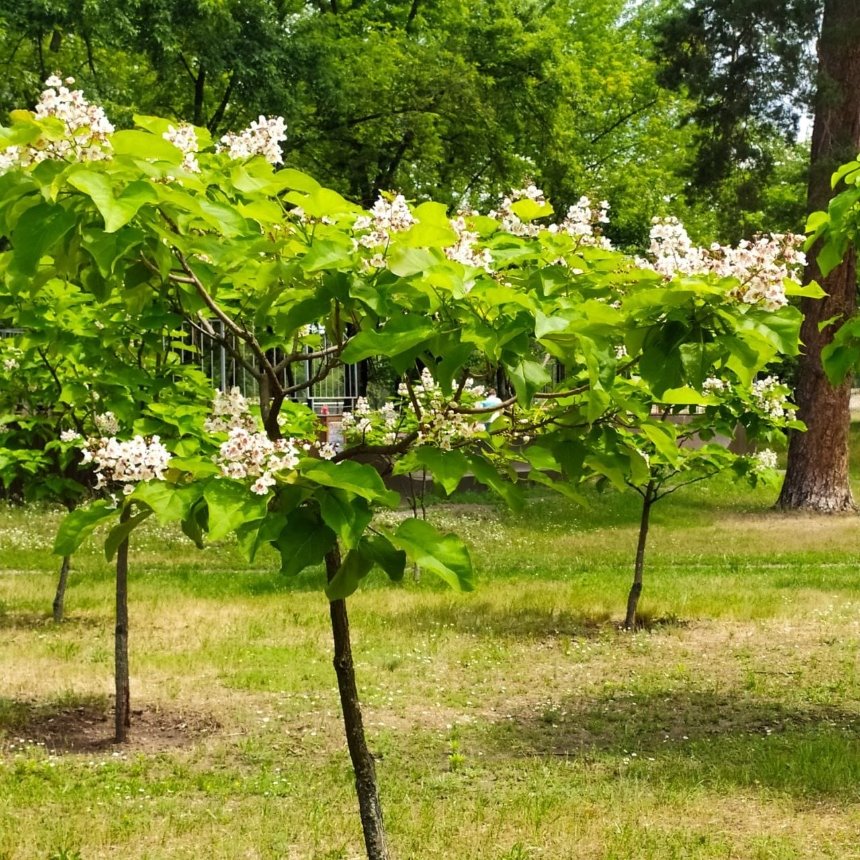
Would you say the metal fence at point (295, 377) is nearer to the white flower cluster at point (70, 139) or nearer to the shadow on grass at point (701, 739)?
the shadow on grass at point (701, 739)

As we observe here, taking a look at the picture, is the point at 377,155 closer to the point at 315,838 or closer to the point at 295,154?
the point at 295,154

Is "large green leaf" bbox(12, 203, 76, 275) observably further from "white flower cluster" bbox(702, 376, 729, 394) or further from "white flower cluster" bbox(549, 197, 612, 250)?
"white flower cluster" bbox(702, 376, 729, 394)

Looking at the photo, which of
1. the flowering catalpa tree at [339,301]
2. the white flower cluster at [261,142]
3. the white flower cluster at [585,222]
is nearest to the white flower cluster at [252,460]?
the flowering catalpa tree at [339,301]

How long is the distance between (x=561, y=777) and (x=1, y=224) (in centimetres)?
409

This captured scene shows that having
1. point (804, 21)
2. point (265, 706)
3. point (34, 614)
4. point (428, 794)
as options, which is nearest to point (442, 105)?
point (804, 21)

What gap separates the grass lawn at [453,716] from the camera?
455 cm

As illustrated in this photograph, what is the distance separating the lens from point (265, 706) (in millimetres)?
6613

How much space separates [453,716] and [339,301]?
437 cm

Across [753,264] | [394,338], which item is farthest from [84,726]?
[753,264]

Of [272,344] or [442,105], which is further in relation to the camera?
[442,105]

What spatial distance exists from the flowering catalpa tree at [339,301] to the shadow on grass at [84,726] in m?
3.61

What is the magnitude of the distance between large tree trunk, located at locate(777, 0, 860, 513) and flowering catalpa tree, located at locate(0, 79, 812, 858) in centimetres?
1244

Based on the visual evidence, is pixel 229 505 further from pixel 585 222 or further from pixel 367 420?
pixel 367 420

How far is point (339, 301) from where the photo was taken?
2600 millimetres
